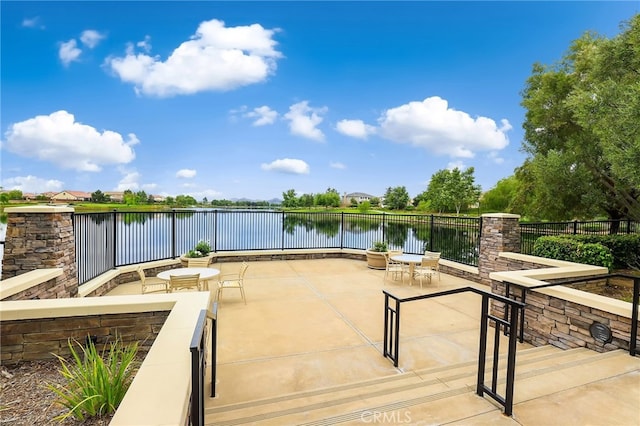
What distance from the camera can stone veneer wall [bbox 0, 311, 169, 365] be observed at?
2668 mm

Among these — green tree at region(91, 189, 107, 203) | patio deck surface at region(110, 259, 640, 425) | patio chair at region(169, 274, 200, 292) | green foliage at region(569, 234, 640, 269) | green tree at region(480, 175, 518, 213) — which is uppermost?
green tree at region(480, 175, 518, 213)

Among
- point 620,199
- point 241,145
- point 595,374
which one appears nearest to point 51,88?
point 241,145

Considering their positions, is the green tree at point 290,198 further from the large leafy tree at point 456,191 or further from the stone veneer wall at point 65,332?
the stone veneer wall at point 65,332

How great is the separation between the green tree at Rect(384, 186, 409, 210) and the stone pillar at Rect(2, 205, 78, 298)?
58052 millimetres

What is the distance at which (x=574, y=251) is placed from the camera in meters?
5.70

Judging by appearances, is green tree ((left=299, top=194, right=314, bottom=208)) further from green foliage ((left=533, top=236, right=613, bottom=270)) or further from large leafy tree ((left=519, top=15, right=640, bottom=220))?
green foliage ((left=533, top=236, right=613, bottom=270))

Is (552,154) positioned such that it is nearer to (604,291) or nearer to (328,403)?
(604,291)

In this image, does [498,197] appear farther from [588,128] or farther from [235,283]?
[235,283]

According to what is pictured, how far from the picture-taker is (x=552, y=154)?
9.39 m

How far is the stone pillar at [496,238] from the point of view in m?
6.90

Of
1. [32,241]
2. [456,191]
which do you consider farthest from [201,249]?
A: [456,191]

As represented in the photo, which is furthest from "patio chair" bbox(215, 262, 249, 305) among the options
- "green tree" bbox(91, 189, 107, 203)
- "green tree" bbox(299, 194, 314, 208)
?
"green tree" bbox(299, 194, 314, 208)

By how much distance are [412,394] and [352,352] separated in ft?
4.26

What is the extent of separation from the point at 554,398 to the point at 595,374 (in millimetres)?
772
